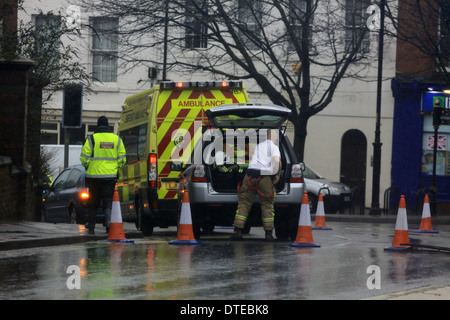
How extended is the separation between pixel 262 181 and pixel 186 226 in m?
1.25

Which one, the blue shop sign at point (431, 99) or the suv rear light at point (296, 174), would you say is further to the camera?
the blue shop sign at point (431, 99)

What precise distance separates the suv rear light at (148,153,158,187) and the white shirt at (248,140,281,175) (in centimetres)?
262

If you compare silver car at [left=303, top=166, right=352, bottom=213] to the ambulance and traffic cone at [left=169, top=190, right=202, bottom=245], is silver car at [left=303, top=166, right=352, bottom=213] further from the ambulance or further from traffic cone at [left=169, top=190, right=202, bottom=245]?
traffic cone at [left=169, top=190, right=202, bottom=245]

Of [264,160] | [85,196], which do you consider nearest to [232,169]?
[264,160]

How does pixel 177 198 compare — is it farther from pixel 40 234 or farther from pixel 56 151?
pixel 56 151

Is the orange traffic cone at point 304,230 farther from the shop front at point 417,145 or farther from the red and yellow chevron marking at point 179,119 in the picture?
the shop front at point 417,145

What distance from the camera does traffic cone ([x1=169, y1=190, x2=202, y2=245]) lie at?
13.5m

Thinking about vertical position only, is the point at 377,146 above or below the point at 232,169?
above

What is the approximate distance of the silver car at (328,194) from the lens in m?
28.4

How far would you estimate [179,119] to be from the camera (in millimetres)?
16391

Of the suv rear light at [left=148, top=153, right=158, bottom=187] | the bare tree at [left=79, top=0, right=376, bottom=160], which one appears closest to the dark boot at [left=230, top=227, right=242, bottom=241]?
the suv rear light at [left=148, top=153, right=158, bottom=187]

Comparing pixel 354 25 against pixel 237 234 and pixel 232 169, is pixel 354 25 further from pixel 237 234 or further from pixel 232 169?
pixel 237 234

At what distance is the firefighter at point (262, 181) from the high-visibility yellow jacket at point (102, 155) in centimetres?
208

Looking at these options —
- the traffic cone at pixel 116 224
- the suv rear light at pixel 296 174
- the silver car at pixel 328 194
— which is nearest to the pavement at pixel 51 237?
the traffic cone at pixel 116 224
